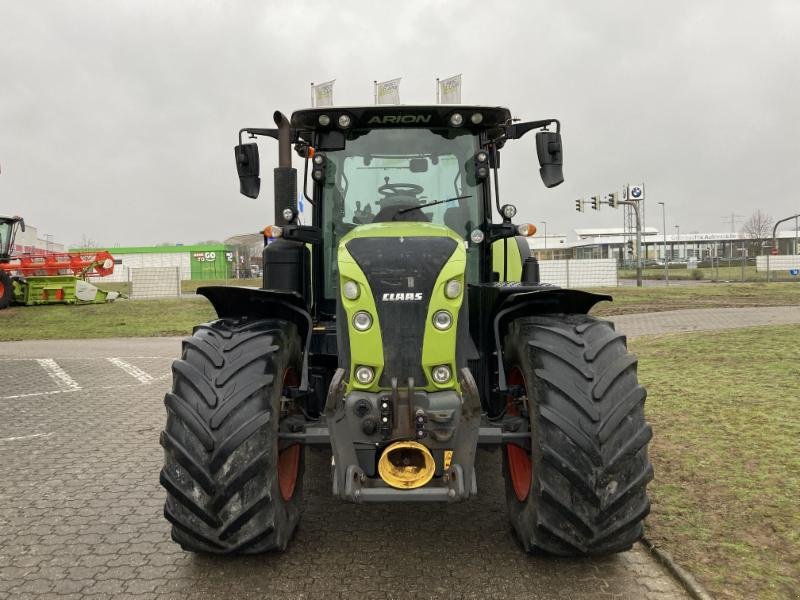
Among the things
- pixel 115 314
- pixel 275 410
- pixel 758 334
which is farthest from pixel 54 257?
pixel 275 410

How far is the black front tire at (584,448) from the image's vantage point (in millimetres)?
2922

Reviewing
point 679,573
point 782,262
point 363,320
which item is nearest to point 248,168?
point 363,320

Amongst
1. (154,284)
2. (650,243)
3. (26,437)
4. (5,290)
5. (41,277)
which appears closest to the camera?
(26,437)

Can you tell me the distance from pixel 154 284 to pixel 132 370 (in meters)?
19.4

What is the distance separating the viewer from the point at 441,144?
4.34 meters

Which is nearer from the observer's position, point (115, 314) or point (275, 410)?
point (275, 410)

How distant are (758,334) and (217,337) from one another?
11105mm

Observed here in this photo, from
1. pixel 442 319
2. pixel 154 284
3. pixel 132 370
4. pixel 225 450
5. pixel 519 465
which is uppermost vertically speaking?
pixel 154 284

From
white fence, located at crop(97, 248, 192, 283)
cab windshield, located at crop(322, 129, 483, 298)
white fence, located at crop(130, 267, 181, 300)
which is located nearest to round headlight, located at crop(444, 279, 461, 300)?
cab windshield, located at crop(322, 129, 483, 298)

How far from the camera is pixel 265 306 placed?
3.62 metres

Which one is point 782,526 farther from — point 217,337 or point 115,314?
point 115,314

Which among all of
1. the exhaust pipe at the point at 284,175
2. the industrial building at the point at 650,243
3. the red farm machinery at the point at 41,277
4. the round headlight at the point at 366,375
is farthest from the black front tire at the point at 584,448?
the industrial building at the point at 650,243

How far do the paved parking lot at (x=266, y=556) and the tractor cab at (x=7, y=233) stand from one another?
2129 centimetres

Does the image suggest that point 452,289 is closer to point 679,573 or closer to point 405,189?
point 405,189
